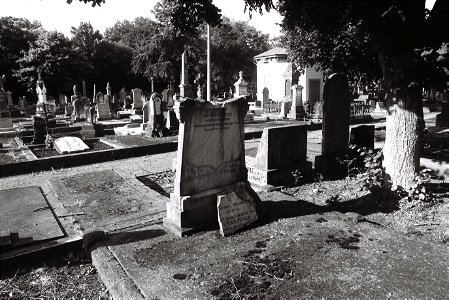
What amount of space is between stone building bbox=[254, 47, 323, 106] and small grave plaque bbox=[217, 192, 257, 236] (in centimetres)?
2302

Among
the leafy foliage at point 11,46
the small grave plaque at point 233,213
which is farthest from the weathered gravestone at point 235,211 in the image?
the leafy foliage at point 11,46

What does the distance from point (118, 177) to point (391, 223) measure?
5906 mm

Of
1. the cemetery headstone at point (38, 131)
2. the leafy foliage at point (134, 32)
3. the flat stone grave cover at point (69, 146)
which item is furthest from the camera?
the leafy foliage at point (134, 32)

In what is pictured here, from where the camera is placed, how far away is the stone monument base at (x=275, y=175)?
23.8 feet

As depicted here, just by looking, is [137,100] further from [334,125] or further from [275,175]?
[275,175]

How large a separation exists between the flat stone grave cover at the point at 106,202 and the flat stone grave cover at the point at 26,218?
0.37 metres

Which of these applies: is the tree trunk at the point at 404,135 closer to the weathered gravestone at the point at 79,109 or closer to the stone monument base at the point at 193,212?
the stone monument base at the point at 193,212

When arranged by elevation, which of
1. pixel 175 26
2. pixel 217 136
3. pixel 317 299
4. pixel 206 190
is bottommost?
pixel 317 299

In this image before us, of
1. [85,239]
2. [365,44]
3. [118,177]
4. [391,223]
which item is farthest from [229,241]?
[365,44]

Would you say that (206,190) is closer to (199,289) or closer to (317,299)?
(199,289)

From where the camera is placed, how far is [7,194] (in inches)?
269

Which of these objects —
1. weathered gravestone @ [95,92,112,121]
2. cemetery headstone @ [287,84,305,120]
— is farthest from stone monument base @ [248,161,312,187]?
weathered gravestone @ [95,92,112,121]

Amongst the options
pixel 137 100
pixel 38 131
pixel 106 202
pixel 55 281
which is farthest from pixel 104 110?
pixel 55 281

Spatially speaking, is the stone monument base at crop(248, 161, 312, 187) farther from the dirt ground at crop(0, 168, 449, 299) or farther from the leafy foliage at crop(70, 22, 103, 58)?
the leafy foliage at crop(70, 22, 103, 58)
